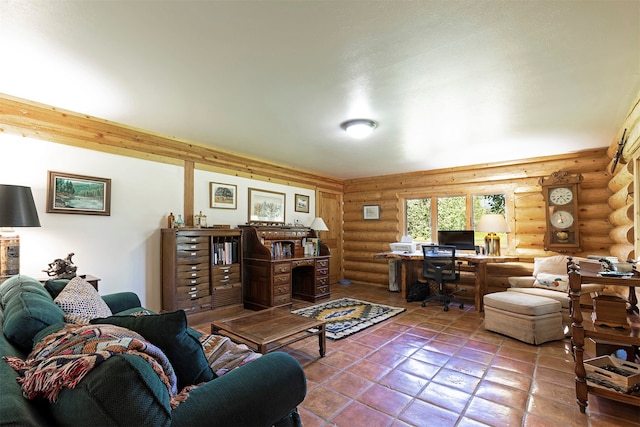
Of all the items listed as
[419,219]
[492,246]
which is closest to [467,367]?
[492,246]

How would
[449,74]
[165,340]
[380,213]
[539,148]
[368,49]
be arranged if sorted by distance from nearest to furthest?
1. [165,340]
2. [368,49]
3. [449,74]
4. [539,148]
5. [380,213]

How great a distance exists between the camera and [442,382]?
2.44 metres

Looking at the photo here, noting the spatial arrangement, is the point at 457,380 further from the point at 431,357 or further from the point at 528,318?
the point at 528,318

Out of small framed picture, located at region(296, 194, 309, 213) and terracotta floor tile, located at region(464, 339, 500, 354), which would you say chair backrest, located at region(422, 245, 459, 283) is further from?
small framed picture, located at region(296, 194, 309, 213)

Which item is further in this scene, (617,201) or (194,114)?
(617,201)

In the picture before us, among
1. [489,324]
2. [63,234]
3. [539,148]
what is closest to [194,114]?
[63,234]

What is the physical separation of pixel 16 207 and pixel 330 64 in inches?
105

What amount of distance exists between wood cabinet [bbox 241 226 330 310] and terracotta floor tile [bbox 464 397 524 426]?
9.67 ft

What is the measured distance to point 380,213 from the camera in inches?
259

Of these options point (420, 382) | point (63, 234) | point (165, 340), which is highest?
point (63, 234)

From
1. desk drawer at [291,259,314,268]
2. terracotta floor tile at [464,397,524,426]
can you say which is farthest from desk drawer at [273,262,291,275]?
terracotta floor tile at [464,397,524,426]

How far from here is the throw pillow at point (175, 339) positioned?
1255mm

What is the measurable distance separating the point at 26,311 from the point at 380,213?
589cm

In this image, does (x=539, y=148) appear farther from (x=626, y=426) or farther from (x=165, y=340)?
(x=165, y=340)
